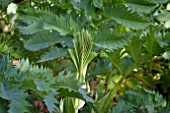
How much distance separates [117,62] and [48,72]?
36 centimetres

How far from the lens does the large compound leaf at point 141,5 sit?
0.99 meters

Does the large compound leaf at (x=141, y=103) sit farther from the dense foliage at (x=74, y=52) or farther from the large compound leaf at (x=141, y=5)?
the large compound leaf at (x=141, y=5)

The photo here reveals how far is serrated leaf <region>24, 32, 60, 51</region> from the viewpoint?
94 cm

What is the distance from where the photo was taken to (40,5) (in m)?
1.12

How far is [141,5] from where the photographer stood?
995 millimetres

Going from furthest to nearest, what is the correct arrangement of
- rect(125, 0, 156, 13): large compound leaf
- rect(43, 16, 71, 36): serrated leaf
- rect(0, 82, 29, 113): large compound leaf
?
rect(125, 0, 156, 13): large compound leaf < rect(43, 16, 71, 36): serrated leaf < rect(0, 82, 29, 113): large compound leaf

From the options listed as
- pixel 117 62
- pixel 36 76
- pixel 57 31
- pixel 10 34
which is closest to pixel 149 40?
pixel 117 62

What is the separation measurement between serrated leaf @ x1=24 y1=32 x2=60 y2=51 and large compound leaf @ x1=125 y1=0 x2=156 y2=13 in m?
0.22

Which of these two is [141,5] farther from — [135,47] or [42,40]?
[42,40]

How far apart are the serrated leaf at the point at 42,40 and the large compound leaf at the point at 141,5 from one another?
217 mm

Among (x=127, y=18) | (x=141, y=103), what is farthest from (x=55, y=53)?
(x=141, y=103)

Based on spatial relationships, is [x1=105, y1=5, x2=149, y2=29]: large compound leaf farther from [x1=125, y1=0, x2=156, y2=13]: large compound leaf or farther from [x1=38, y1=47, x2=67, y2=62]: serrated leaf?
[x1=38, y1=47, x2=67, y2=62]: serrated leaf

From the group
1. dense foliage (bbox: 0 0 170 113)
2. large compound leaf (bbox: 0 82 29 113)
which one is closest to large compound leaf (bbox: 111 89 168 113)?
dense foliage (bbox: 0 0 170 113)

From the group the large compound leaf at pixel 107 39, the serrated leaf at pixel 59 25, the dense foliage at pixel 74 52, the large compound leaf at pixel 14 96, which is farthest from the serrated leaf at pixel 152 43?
the large compound leaf at pixel 14 96
